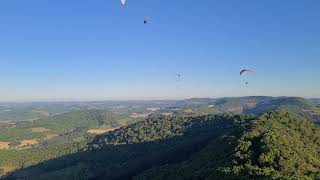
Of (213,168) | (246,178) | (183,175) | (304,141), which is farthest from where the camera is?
(304,141)

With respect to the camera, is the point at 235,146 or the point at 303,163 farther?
the point at 235,146

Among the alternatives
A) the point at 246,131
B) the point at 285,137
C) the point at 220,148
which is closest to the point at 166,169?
the point at 220,148

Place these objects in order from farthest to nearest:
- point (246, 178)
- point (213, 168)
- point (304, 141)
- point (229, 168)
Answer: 1. point (304, 141)
2. point (213, 168)
3. point (229, 168)
4. point (246, 178)

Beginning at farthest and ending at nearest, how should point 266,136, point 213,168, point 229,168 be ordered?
point 266,136
point 213,168
point 229,168

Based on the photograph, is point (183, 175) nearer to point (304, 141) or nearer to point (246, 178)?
point (246, 178)

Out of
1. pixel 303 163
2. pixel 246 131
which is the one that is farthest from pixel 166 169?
pixel 303 163

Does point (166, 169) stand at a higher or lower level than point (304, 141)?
lower

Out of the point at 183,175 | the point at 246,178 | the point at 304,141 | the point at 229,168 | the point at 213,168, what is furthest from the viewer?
the point at 304,141

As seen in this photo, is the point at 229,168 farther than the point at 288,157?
No

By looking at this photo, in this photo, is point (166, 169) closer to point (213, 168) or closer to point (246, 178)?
Result: point (213, 168)
